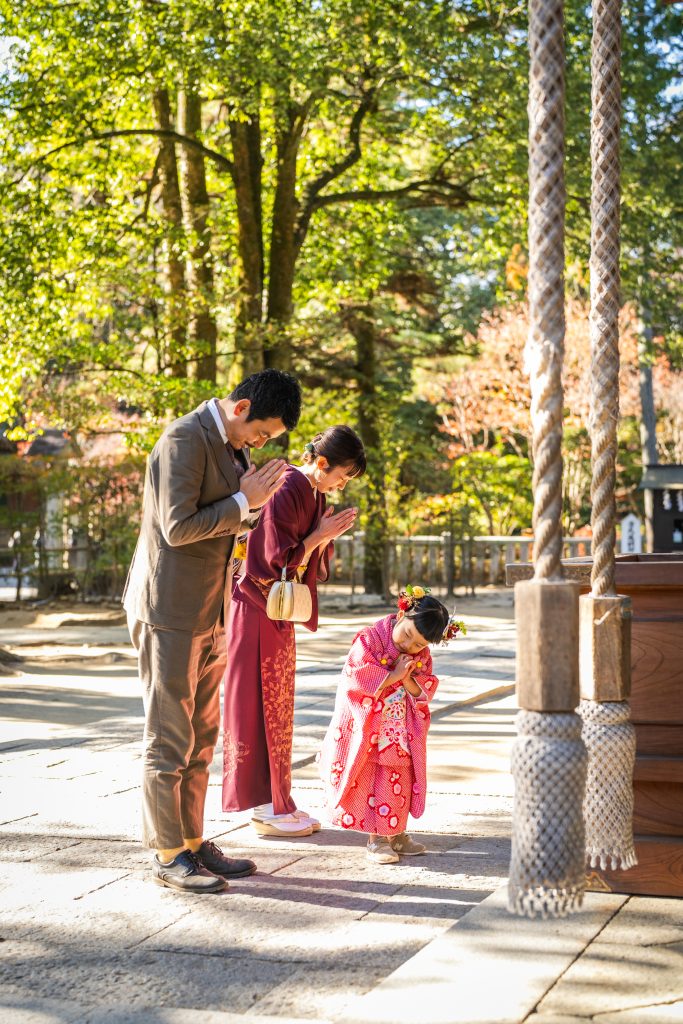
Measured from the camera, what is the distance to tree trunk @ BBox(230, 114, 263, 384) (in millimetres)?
15148

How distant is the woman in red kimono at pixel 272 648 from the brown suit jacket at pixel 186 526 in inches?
29.8

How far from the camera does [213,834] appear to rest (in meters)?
5.41

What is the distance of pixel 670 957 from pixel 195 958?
136cm

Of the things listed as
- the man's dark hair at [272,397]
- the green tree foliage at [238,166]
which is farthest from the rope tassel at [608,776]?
the green tree foliage at [238,166]

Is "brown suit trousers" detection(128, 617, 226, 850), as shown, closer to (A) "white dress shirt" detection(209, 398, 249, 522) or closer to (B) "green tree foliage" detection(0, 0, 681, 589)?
(A) "white dress shirt" detection(209, 398, 249, 522)

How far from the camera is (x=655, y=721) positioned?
13.0 feet

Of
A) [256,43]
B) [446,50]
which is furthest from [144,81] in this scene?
[446,50]

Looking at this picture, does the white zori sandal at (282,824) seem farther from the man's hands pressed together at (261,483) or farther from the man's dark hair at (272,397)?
the man's dark hair at (272,397)

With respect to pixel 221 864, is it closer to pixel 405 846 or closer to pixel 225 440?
pixel 405 846

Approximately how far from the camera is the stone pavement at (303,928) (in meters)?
3.21

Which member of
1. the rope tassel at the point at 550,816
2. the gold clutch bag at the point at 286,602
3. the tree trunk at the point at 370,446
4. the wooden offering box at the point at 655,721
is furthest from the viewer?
the tree trunk at the point at 370,446

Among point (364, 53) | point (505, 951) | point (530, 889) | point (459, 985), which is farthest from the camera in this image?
point (364, 53)

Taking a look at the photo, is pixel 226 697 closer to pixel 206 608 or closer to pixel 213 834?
pixel 213 834

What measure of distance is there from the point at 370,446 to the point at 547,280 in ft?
58.0
